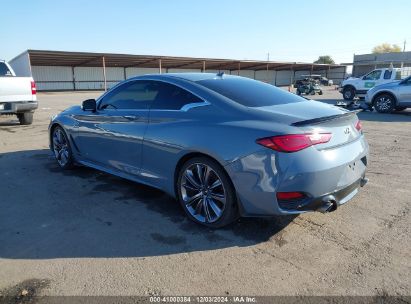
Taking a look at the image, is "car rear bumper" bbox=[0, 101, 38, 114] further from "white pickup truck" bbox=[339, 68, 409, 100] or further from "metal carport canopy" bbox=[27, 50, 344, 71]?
"metal carport canopy" bbox=[27, 50, 344, 71]

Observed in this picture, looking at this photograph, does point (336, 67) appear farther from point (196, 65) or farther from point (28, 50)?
point (28, 50)

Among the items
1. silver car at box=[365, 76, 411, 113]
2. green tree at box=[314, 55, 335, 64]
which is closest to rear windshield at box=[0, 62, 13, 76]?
silver car at box=[365, 76, 411, 113]

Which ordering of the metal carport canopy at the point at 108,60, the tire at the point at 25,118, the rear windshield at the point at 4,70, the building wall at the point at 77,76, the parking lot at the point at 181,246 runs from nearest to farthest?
1. the parking lot at the point at 181,246
2. the rear windshield at the point at 4,70
3. the tire at the point at 25,118
4. the metal carport canopy at the point at 108,60
5. the building wall at the point at 77,76

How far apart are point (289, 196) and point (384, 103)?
41.7 feet

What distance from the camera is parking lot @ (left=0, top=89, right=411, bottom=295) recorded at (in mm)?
2633

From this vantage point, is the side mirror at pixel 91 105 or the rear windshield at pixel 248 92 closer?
the rear windshield at pixel 248 92

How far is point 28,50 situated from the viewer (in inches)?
1141

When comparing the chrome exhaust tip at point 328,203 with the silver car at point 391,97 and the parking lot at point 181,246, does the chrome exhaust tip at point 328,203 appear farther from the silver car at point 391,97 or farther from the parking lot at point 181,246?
the silver car at point 391,97

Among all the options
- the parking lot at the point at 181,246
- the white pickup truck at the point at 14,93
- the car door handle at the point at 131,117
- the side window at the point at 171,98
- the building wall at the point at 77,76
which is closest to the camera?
the parking lot at the point at 181,246

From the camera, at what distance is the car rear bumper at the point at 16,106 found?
9086 millimetres

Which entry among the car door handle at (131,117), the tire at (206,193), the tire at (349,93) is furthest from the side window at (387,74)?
Result: the tire at (206,193)

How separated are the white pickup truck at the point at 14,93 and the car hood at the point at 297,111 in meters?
8.09

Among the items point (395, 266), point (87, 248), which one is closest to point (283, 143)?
point (395, 266)

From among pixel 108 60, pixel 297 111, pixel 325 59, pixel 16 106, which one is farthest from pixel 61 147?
pixel 325 59
